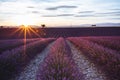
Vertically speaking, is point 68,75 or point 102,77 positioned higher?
point 68,75

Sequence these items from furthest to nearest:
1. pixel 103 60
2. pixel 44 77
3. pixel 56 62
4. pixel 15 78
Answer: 1. pixel 103 60
2. pixel 15 78
3. pixel 56 62
4. pixel 44 77

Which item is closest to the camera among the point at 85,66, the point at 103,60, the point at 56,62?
the point at 56,62

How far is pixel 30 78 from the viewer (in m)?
9.75

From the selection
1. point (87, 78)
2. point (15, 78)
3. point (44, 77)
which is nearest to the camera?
point (44, 77)

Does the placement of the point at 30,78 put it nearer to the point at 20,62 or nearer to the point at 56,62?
the point at 56,62

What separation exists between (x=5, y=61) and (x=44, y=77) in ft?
14.2

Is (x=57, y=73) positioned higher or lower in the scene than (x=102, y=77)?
higher

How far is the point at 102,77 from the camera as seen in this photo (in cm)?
962

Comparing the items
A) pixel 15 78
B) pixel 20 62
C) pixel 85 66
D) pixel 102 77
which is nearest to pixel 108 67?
pixel 102 77

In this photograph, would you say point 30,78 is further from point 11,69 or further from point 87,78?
point 87,78

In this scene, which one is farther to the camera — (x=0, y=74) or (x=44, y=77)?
(x=0, y=74)

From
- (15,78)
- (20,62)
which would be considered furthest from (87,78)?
(20,62)

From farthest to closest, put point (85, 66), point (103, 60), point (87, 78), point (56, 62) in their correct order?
point (85, 66) → point (103, 60) → point (87, 78) → point (56, 62)

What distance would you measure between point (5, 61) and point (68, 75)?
14.9 feet
